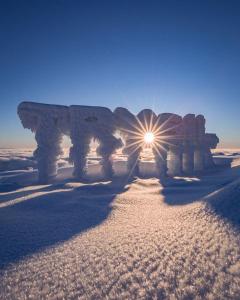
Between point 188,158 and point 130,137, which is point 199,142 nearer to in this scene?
point 188,158

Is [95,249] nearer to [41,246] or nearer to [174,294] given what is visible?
[41,246]

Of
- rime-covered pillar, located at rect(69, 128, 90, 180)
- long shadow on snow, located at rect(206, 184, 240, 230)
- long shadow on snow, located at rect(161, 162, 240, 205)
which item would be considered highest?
rime-covered pillar, located at rect(69, 128, 90, 180)

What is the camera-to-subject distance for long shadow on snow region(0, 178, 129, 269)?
148 inches

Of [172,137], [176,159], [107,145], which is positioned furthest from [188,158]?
[107,145]

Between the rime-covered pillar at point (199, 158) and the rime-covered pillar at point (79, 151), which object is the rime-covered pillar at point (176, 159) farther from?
the rime-covered pillar at point (79, 151)

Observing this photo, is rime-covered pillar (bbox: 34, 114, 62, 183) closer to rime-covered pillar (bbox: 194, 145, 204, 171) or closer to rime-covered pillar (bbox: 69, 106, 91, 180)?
rime-covered pillar (bbox: 69, 106, 91, 180)

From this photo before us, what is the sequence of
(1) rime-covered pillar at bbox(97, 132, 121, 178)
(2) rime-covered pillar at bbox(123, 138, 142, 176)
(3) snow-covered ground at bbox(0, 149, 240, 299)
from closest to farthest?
1. (3) snow-covered ground at bbox(0, 149, 240, 299)
2. (1) rime-covered pillar at bbox(97, 132, 121, 178)
3. (2) rime-covered pillar at bbox(123, 138, 142, 176)

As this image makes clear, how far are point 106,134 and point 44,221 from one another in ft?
35.0

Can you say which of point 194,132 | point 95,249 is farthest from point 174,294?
point 194,132

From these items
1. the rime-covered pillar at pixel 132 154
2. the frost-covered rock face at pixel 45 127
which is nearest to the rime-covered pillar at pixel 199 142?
the rime-covered pillar at pixel 132 154

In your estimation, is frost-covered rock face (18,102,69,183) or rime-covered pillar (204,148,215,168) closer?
frost-covered rock face (18,102,69,183)

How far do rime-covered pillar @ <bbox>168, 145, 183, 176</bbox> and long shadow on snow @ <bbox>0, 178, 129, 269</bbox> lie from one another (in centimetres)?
1204

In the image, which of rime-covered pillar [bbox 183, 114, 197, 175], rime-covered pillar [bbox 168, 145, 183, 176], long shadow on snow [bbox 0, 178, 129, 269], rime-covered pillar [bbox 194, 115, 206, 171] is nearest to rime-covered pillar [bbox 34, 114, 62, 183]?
long shadow on snow [bbox 0, 178, 129, 269]

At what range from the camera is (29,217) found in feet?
17.7
